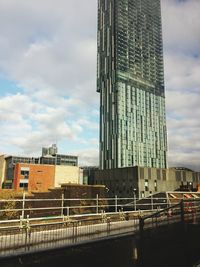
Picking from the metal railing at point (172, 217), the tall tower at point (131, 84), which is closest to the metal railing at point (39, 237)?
the metal railing at point (172, 217)

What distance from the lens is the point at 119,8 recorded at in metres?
175

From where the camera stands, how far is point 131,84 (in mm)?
160750

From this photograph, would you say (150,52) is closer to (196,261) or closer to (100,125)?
(100,125)

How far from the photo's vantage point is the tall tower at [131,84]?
149375 mm

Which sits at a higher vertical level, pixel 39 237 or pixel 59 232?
pixel 59 232

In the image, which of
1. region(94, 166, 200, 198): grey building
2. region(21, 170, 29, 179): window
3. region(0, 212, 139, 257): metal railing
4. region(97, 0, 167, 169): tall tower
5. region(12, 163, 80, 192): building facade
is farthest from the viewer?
region(97, 0, 167, 169): tall tower

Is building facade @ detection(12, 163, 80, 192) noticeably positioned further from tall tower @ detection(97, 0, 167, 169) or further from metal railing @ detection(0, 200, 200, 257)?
metal railing @ detection(0, 200, 200, 257)

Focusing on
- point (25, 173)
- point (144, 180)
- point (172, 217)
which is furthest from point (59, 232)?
point (144, 180)

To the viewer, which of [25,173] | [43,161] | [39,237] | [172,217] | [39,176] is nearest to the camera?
[172,217]

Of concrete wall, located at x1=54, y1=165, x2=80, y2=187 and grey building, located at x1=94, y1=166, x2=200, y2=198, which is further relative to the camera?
concrete wall, located at x1=54, y1=165, x2=80, y2=187

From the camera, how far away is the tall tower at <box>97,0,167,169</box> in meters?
149

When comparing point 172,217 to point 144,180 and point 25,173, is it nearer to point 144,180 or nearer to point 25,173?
point 144,180

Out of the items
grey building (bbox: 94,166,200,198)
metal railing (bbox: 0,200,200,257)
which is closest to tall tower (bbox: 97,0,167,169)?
grey building (bbox: 94,166,200,198)

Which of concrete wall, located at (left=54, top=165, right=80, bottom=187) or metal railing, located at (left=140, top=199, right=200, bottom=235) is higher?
concrete wall, located at (left=54, top=165, right=80, bottom=187)
